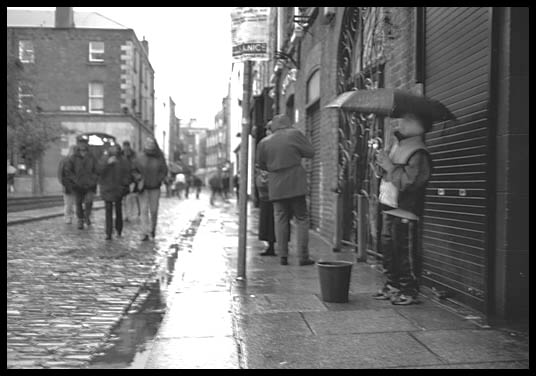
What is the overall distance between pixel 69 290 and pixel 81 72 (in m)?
40.4

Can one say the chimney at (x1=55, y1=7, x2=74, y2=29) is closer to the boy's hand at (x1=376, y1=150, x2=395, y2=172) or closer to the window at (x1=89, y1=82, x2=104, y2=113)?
the window at (x1=89, y1=82, x2=104, y2=113)

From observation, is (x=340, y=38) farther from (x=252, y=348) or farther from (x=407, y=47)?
(x=252, y=348)

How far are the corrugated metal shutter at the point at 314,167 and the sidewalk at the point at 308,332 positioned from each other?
227 inches

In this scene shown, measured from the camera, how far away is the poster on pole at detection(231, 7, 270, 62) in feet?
21.0

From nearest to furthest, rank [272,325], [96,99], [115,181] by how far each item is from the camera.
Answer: [272,325] → [115,181] → [96,99]

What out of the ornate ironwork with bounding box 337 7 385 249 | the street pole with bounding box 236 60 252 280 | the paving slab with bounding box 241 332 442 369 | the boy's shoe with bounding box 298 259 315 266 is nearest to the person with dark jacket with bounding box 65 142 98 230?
the ornate ironwork with bounding box 337 7 385 249

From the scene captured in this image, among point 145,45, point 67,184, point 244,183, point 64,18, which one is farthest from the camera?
point 145,45

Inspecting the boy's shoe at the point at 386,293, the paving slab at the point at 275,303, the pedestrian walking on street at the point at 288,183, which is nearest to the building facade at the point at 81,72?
the pedestrian walking on street at the point at 288,183

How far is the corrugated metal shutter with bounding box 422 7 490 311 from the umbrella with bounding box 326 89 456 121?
23 centimetres

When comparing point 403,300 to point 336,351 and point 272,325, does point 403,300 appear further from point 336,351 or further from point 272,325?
point 336,351

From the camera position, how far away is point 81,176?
42.0ft

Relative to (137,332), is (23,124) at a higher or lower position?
higher

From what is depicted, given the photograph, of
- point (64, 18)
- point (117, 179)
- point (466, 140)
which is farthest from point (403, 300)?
point (64, 18)

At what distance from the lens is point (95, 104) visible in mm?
43281
